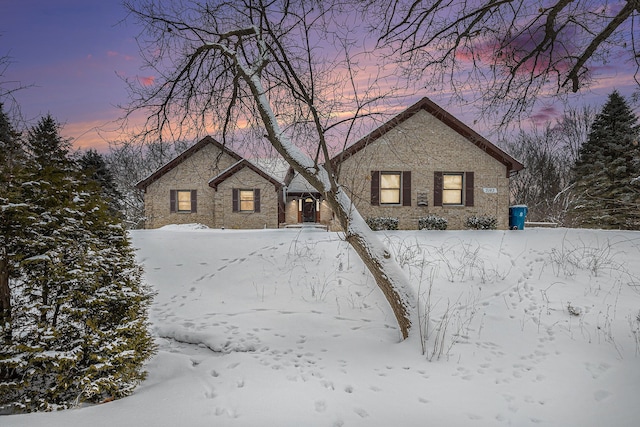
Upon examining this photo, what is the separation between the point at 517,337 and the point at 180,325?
5.06 metres

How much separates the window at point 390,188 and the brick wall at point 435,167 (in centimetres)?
35

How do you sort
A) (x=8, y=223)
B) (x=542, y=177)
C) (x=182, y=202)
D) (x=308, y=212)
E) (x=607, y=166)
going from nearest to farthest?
(x=8, y=223) → (x=607, y=166) → (x=182, y=202) → (x=308, y=212) → (x=542, y=177)

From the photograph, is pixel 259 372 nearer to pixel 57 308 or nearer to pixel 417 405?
pixel 417 405

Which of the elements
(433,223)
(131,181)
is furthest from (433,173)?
(131,181)

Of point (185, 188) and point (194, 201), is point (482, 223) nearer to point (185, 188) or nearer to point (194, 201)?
point (194, 201)

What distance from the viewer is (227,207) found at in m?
20.7

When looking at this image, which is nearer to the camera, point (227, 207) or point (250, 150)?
point (250, 150)

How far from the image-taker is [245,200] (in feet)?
68.8

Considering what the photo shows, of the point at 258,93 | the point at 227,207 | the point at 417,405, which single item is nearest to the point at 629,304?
the point at 417,405

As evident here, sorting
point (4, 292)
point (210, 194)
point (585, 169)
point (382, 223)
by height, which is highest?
point (585, 169)

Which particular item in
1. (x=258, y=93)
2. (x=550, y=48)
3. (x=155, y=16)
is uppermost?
(x=155, y=16)

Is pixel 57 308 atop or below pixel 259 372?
atop

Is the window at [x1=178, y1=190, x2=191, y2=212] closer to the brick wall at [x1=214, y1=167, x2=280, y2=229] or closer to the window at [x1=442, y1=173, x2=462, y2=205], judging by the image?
the brick wall at [x1=214, y1=167, x2=280, y2=229]

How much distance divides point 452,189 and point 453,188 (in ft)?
0.21
